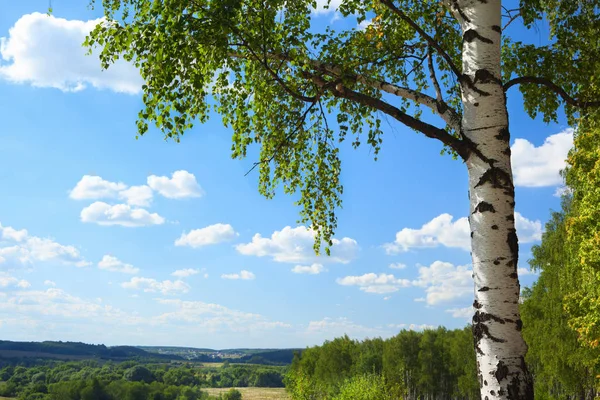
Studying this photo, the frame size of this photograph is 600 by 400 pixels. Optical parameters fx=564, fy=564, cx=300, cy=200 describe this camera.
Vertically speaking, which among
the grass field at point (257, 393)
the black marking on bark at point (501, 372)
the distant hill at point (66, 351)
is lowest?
the grass field at point (257, 393)

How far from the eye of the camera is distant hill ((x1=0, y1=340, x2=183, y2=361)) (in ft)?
542

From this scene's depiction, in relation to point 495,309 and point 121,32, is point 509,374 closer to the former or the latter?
point 495,309

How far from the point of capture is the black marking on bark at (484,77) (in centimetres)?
492

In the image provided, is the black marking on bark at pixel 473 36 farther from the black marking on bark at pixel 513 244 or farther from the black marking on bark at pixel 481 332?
the black marking on bark at pixel 481 332

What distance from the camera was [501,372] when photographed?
4301 mm

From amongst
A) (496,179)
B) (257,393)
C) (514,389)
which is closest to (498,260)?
(496,179)

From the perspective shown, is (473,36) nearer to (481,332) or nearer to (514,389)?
(481,332)

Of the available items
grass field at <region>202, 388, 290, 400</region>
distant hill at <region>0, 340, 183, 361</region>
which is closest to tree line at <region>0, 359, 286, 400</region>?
grass field at <region>202, 388, 290, 400</region>

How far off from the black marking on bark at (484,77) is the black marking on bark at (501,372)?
236 centimetres

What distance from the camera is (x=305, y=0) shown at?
730cm

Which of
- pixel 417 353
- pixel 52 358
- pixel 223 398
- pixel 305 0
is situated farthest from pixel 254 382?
pixel 305 0

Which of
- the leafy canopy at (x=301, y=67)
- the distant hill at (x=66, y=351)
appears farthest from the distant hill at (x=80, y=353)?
the leafy canopy at (x=301, y=67)

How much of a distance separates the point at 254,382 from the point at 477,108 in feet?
454

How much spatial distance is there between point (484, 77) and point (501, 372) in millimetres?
2468
